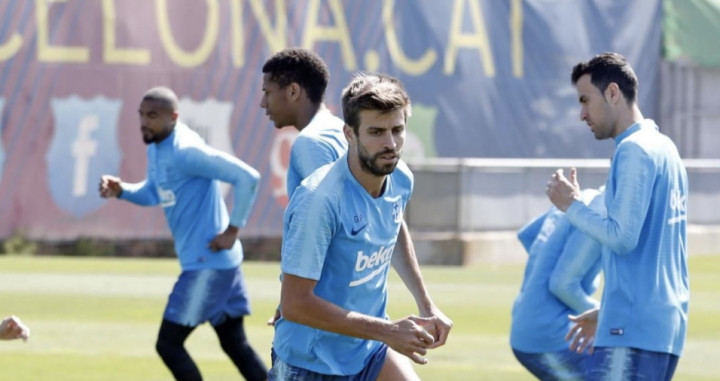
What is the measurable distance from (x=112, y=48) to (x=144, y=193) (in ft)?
52.5

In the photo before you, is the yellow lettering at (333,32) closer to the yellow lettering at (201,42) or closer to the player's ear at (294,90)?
the yellow lettering at (201,42)

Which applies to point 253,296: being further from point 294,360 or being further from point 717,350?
point 294,360

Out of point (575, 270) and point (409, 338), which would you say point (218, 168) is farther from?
point (409, 338)

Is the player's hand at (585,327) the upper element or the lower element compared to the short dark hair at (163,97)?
lower

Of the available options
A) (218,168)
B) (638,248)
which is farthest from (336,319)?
(218,168)

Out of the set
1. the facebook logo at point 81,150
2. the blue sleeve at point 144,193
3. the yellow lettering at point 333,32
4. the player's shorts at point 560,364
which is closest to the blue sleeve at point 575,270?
the player's shorts at point 560,364

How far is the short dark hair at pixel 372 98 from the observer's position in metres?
5.35

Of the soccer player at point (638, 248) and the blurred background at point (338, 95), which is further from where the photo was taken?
the blurred background at point (338, 95)

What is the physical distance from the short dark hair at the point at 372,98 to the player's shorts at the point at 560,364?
2.76m

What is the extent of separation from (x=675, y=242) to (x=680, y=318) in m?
0.32

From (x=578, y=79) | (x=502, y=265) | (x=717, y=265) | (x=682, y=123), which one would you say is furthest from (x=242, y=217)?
(x=682, y=123)

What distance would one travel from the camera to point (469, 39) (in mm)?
30562

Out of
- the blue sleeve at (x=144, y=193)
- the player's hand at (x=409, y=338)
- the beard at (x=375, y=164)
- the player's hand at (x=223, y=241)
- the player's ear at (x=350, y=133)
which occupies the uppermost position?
the player's ear at (x=350, y=133)

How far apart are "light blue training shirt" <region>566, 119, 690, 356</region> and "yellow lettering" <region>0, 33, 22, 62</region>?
20.1 m
